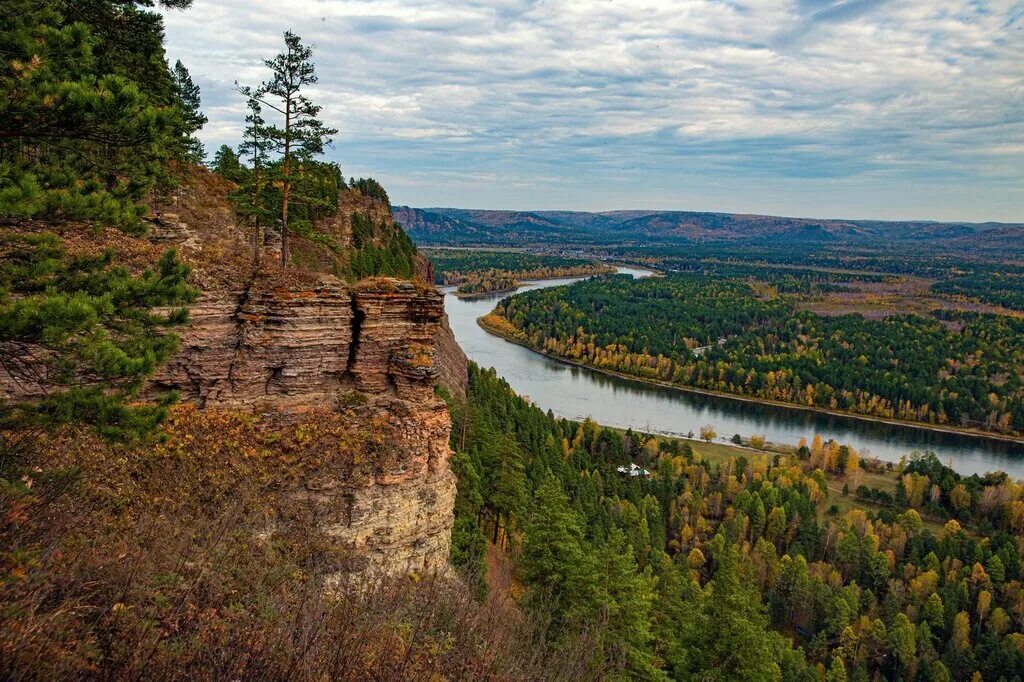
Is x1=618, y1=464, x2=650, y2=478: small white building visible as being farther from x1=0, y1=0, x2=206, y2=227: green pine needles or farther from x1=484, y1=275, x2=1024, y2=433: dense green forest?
x1=0, y1=0, x2=206, y2=227: green pine needles

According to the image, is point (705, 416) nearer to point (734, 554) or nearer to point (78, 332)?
point (734, 554)

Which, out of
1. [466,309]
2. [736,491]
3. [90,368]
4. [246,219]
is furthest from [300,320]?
[466,309]

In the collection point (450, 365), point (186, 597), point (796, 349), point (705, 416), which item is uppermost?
point (186, 597)

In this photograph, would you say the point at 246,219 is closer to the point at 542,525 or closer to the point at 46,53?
the point at 542,525

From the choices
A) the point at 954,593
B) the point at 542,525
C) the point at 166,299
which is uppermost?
the point at 166,299

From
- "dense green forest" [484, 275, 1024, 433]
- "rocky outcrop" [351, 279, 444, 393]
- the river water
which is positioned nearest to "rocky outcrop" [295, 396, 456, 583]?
"rocky outcrop" [351, 279, 444, 393]

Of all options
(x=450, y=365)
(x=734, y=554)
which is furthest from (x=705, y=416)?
(x=734, y=554)
